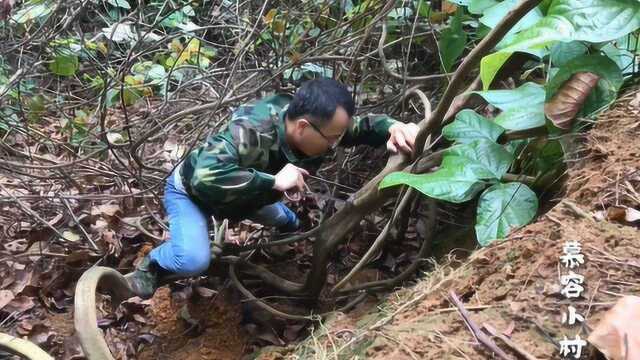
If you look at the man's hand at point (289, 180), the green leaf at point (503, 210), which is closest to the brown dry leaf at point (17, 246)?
the man's hand at point (289, 180)

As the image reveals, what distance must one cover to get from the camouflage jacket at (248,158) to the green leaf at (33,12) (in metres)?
1.21

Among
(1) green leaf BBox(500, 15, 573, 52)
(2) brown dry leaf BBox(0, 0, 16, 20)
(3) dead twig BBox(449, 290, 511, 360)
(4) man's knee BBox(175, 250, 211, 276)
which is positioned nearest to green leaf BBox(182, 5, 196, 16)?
(2) brown dry leaf BBox(0, 0, 16, 20)

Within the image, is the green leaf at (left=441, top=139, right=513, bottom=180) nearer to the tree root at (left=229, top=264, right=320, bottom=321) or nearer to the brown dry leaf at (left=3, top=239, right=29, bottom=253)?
the tree root at (left=229, top=264, right=320, bottom=321)

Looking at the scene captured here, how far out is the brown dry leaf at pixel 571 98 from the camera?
1.95 m

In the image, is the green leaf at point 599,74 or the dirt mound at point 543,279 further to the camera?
the green leaf at point 599,74

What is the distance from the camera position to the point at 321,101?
2324 mm

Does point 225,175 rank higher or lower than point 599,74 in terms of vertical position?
lower

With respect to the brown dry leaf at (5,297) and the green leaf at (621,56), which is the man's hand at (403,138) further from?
the brown dry leaf at (5,297)

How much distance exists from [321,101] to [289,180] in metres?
0.29

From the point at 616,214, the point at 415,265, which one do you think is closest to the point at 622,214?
the point at 616,214

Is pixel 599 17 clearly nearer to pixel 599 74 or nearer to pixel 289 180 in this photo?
pixel 599 74

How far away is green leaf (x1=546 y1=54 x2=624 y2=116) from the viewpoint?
1.92 m

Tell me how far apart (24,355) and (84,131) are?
1372 millimetres

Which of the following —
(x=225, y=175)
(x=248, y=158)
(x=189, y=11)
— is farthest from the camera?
(x=189, y=11)
